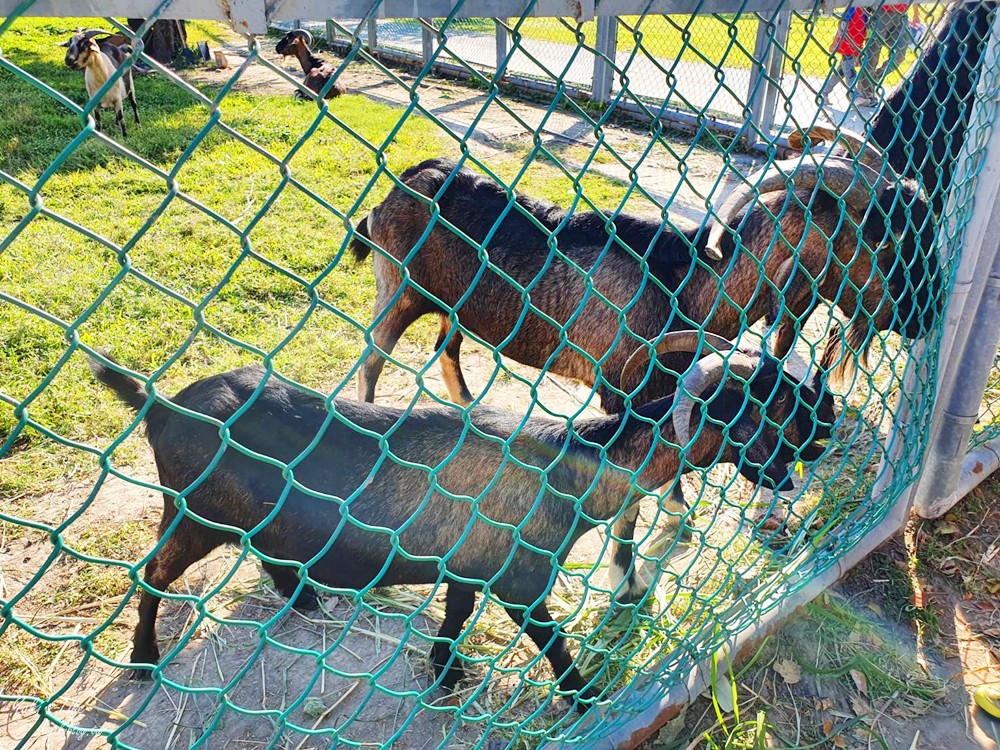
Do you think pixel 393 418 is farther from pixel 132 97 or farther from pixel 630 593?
pixel 132 97

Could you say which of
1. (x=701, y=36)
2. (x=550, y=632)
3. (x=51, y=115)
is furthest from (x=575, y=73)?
(x=550, y=632)

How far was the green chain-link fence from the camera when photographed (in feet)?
4.90

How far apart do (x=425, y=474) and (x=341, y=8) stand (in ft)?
5.40

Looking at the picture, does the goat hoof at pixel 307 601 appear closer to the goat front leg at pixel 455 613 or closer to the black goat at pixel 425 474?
the black goat at pixel 425 474

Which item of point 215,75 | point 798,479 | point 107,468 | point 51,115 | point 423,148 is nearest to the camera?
point 107,468

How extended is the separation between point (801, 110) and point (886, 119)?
6.19 m

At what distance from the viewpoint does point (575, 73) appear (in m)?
12.6

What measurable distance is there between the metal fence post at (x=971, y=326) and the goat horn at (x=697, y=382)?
30.9 inches

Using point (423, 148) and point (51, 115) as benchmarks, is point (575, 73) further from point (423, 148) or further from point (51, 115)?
point (51, 115)

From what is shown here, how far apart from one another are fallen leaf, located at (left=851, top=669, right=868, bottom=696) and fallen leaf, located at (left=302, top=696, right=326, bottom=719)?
5.74 ft

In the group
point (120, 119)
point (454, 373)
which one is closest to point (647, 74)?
point (120, 119)

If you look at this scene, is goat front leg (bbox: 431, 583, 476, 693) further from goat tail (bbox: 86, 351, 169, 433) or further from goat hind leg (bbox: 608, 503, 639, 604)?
goat tail (bbox: 86, 351, 169, 433)

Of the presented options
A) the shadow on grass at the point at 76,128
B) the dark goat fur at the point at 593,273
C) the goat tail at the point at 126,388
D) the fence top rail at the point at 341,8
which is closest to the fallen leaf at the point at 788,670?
the dark goat fur at the point at 593,273

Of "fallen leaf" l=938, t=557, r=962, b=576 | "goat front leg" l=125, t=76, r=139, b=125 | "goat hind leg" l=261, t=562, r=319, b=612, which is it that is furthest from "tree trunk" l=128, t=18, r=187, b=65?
"fallen leaf" l=938, t=557, r=962, b=576
